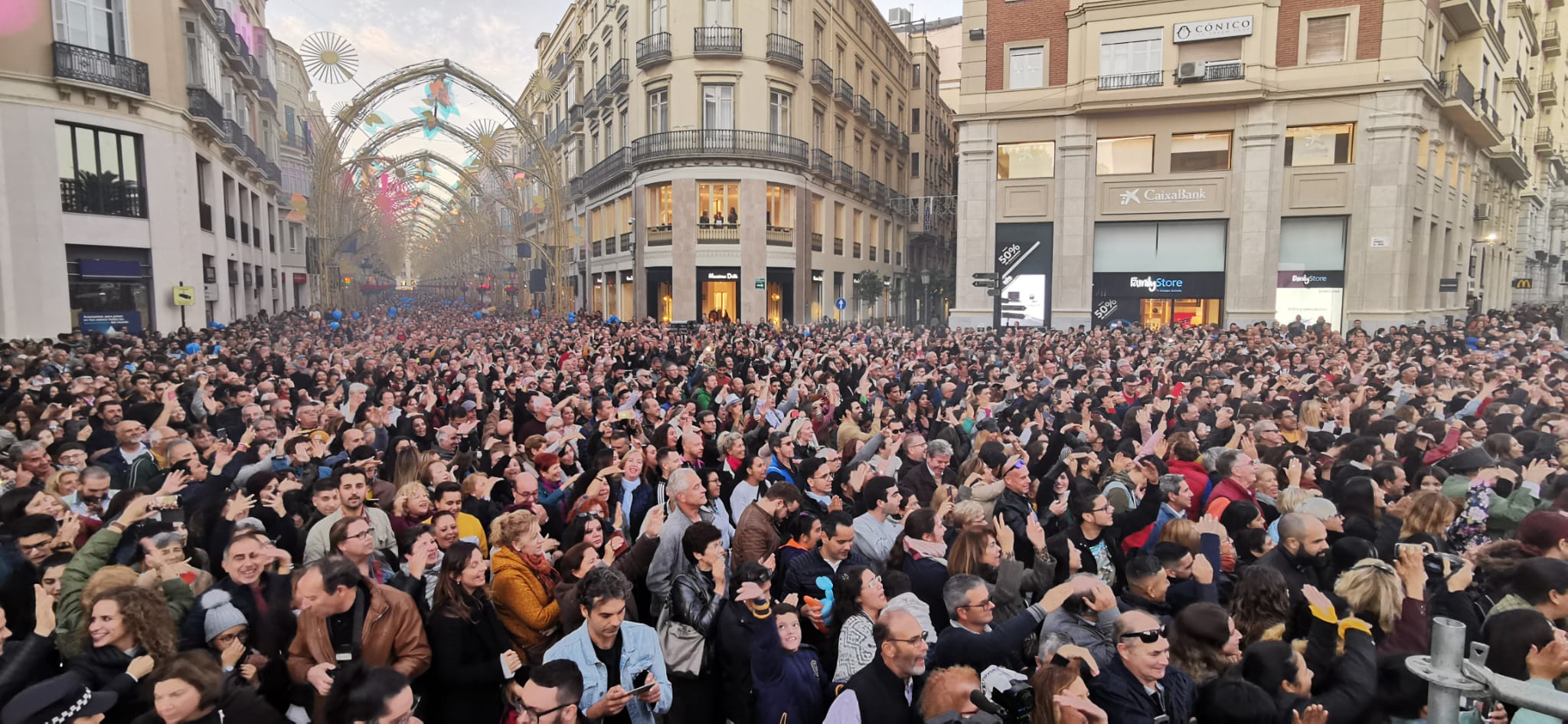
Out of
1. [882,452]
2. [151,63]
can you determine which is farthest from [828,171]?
[882,452]

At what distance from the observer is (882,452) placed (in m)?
8.09

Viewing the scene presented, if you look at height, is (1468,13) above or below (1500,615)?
above

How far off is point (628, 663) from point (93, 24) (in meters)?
27.7

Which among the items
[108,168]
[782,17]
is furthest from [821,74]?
[108,168]

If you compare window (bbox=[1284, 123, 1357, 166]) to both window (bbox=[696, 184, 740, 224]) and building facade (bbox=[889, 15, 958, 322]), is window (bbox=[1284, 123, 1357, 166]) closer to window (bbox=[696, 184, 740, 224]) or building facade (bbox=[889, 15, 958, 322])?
building facade (bbox=[889, 15, 958, 322])

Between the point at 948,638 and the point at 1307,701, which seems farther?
the point at 948,638

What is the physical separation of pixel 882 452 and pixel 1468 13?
39.3 meters

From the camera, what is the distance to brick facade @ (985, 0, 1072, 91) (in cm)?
3161

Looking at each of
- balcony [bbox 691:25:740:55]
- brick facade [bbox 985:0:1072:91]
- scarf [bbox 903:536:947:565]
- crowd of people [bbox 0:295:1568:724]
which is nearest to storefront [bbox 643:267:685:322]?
balcony [bbox 691:25:740:55]

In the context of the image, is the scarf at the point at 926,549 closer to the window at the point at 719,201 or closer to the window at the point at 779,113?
the window at the point at 719,201

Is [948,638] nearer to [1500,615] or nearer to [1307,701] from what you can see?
[1307,701]

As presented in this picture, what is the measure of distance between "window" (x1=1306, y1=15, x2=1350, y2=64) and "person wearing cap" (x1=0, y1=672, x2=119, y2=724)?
36.2 metres

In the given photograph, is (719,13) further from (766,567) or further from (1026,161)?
(766,567)

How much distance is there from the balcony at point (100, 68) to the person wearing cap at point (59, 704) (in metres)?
25.4
